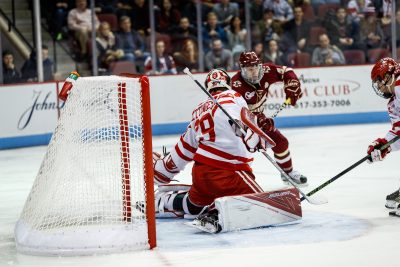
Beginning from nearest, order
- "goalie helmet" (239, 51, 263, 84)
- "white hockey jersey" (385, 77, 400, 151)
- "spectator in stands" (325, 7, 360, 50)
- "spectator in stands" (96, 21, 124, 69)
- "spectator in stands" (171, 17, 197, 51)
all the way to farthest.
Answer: "white hockey jersey" (385, 77, 400, 151) < "goalie helmet" (239, 51, 263, 84) < "spectator in stands" (96, 21, 124, 69) < "spectator in stands" (171, 17, 197, 51) < "spectator in stands" (325, 7, 360, 50)

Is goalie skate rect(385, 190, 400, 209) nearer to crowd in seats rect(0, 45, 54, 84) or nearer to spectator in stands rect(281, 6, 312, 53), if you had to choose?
crowd in seats rect(0, 45, 54, 84)

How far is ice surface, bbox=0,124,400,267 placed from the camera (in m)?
4.66

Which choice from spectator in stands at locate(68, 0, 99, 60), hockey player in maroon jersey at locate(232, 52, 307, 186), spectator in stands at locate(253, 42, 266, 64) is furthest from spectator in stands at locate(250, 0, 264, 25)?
hockey player in maroon jersey at locate(232, 52, 307, 186)

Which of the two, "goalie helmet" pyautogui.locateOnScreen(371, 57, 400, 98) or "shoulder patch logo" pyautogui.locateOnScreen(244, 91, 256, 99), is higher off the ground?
"goalie helmet" pyautogui.locateOnScreen(371, 57, 400, 98)

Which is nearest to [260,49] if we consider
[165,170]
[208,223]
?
[165,170]

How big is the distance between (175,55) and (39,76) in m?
1.70

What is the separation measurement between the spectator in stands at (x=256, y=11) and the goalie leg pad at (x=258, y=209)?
20.8 feet

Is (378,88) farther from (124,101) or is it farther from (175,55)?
(175,55)

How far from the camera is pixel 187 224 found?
5375 mm

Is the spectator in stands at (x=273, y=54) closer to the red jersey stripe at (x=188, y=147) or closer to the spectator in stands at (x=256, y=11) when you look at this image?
the spectator in stands at (x=256, y=11)

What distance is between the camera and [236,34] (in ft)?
38.1

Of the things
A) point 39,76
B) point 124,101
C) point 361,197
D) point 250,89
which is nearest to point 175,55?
point 39,76

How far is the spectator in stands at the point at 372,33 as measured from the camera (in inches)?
459

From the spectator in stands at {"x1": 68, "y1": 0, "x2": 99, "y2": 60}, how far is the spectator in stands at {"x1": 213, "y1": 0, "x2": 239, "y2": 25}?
4.90 ft
